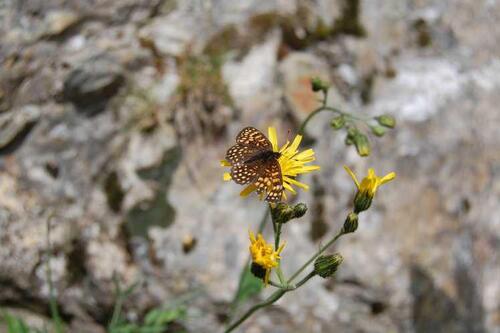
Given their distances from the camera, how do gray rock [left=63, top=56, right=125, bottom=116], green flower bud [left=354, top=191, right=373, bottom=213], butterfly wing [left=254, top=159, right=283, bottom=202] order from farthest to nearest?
gray rock [left=63, top=56, right=125, bottom=116]
green flower bud [left=354, top=191, right=373, bottom=213]
butterfly wing [left=254, top=159, right=283, bottom=202]

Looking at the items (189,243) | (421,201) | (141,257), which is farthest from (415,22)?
(141,257)

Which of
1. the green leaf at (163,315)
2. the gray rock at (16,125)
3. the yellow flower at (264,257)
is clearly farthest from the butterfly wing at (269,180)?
the gray rock at (16,125)

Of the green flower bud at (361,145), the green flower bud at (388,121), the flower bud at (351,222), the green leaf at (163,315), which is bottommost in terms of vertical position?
the green leaf at (163,315)

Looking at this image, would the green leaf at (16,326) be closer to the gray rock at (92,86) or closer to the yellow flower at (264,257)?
the yellow flower at (264,257)

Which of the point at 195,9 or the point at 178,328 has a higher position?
the point at 195,9

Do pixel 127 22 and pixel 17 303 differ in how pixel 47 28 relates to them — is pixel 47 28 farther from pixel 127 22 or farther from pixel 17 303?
pixel 17 303

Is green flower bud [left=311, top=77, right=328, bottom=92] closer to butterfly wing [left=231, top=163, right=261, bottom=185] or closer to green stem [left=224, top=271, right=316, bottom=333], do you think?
butterfly wing [left=231, top=163, right=261, bottom=185]

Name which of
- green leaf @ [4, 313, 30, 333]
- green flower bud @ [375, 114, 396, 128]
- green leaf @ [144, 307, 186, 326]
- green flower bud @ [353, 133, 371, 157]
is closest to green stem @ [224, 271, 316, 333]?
green flower bud @ [353, 133, 371, 157]
